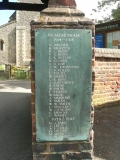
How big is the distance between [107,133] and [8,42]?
29765mm

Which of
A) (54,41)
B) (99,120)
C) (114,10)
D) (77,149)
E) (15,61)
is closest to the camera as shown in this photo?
(54,41)

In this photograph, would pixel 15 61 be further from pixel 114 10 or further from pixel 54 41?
pixel 54 41

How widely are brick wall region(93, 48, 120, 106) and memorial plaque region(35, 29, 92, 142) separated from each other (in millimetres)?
2645

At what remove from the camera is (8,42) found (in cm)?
3225

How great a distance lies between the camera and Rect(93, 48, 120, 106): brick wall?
5809 mm

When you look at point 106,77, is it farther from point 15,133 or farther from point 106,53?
point 15,133

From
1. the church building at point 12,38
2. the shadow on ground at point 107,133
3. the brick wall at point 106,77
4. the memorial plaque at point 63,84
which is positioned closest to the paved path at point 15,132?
the memorial plaque at point 63,84

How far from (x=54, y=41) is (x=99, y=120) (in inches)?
111

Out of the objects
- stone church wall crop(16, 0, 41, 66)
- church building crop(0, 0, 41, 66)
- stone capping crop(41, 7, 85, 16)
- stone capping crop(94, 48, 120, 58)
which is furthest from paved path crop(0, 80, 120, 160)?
church building crop(0, 0, 41, 66)

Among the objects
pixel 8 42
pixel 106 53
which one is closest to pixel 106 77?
pixel 106 53

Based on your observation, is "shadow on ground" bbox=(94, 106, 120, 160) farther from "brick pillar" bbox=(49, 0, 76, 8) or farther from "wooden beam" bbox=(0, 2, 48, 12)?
"wooden beam" bbox=(0, 2, 48, 12)

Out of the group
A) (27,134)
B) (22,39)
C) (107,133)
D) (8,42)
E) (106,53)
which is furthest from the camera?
(8,42)

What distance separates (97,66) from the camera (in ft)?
19.0

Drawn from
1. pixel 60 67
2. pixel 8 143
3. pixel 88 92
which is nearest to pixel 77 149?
pixel 88 92
